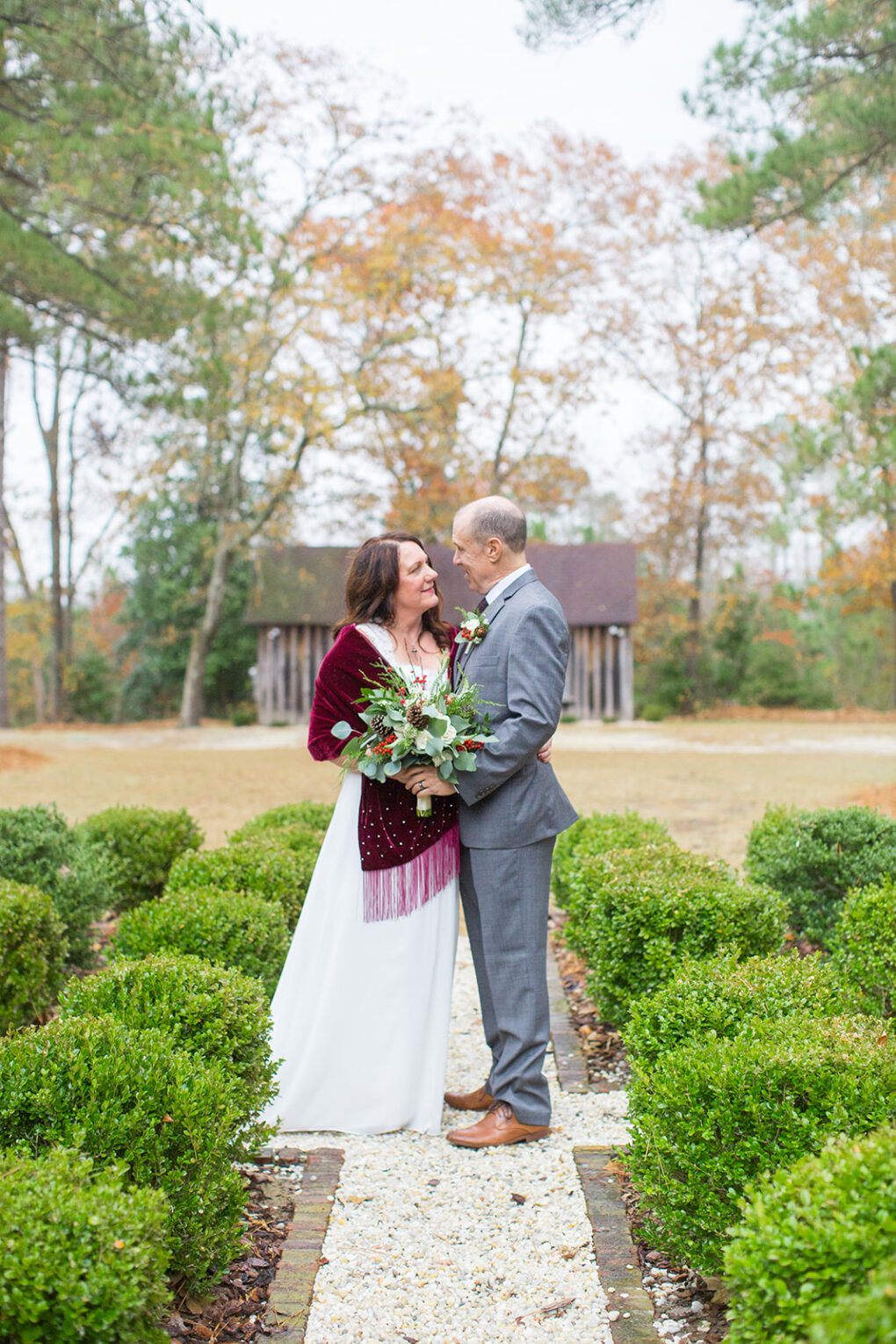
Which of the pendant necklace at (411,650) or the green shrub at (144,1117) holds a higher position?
the pendant necklace at (411,650)

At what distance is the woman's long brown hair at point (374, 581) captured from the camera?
3.46m

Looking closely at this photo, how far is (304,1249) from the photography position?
2713mm

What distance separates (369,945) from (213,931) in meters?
0.68

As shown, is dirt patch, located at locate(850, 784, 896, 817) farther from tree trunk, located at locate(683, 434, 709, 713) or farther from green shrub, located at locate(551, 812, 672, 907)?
tree trunk, located at locate(683, 434, 709, 713)

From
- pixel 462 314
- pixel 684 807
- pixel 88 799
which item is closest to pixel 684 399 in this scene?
pixel 462 314

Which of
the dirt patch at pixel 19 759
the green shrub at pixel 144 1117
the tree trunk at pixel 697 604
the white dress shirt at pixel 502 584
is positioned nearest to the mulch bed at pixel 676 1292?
the green shrub at pixel 144 1117

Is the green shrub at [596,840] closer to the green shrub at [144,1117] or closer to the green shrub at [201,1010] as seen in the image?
the green shrub at [201,1010]

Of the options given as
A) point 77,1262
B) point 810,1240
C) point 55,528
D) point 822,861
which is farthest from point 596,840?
point 55,528

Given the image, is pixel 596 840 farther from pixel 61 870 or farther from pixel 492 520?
pixel 61 870

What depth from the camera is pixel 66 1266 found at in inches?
65.7

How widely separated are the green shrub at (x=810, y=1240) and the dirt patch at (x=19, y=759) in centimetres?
1322

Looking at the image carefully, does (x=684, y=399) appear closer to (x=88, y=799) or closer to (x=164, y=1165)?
(x=88, y=799)

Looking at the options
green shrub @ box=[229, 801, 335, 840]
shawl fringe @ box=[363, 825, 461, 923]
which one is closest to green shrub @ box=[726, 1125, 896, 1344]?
shawl fringe @ box=[363, 825, 461, 923]

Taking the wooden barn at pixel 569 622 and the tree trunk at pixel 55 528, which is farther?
the tree trunk at pixel 55 528
